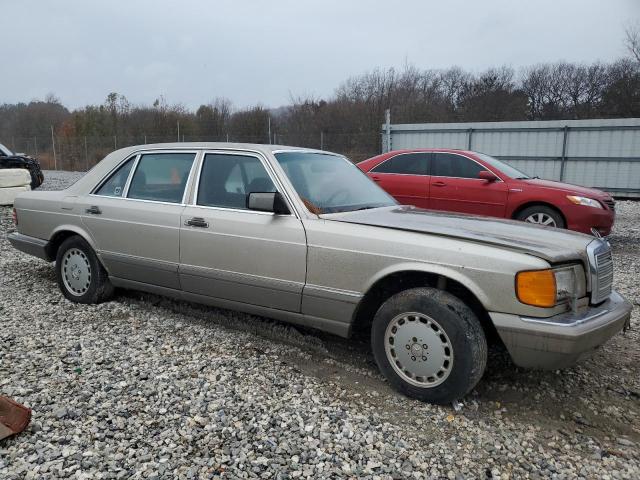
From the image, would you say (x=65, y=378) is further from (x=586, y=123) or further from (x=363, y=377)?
(x=586, y=123)

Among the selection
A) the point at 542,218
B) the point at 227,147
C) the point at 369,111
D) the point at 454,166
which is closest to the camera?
the point at 227,147

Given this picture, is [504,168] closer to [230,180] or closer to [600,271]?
[600,271]

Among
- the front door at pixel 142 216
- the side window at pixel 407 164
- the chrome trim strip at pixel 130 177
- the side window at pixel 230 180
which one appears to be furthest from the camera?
the side window at pixel 407 164

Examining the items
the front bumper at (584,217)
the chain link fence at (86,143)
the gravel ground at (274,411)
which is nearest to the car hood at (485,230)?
the gravel ground at (274,411)

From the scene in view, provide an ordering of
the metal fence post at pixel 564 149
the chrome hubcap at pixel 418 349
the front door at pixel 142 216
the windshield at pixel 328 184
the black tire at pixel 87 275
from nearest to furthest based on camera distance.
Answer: the chrome hubcap at pixel 418 349 < the windshield at pixel 328 184 < the front door at pixel 142 216 < the black tire at pixel 87 275 < the metal fence post at pixel 564 149

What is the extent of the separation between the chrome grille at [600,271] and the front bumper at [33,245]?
4828 millimetres

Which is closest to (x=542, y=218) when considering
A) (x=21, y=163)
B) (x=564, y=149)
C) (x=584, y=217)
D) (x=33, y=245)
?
(x=584, y=217)

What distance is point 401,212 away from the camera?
3852 millimetres

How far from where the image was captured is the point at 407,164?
8.47 meters

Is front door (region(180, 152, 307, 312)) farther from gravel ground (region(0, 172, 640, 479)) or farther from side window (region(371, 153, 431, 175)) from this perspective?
side window (region(371, 153, 431, 175))

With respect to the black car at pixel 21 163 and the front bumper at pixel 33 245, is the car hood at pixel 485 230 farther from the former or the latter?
the black car at pixel 21 163

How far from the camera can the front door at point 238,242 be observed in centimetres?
357

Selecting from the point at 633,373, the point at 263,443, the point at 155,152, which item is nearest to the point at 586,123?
the point at 633,373

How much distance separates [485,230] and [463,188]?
15.7ft
